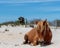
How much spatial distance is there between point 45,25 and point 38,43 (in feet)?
3.37

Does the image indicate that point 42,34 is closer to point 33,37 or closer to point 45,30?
point 45,30

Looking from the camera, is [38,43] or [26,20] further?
[26,20]

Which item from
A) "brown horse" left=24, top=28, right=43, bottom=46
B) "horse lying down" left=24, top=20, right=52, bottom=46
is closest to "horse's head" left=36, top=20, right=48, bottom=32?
"horse lying down" left=24, top=20, right=52, bottom=46

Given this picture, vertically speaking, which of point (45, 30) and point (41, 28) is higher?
point (41, 28)

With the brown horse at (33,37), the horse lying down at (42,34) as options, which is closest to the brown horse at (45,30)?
the horse lying down at (42,34)

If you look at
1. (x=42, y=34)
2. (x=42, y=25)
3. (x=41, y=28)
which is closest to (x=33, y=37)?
(x=42, y=34)

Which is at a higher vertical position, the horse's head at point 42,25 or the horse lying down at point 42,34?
the horse's head at point 42,25

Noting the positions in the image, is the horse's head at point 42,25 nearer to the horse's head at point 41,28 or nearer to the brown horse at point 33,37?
the horse's head at point 41,28

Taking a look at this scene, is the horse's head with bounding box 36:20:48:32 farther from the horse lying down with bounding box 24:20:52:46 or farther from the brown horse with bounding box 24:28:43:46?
the brown horse with bounding box 24:28:43:46

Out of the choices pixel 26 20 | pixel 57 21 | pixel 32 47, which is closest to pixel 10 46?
pixel 32 47

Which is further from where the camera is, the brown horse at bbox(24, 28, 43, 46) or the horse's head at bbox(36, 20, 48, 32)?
the brown horse at bbox(24, 28, 43, 46)

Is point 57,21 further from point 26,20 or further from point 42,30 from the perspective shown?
point 42,30

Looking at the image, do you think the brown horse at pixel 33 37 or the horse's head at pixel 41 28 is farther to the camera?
the brown horse at pixel 33 37

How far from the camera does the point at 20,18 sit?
107ft
